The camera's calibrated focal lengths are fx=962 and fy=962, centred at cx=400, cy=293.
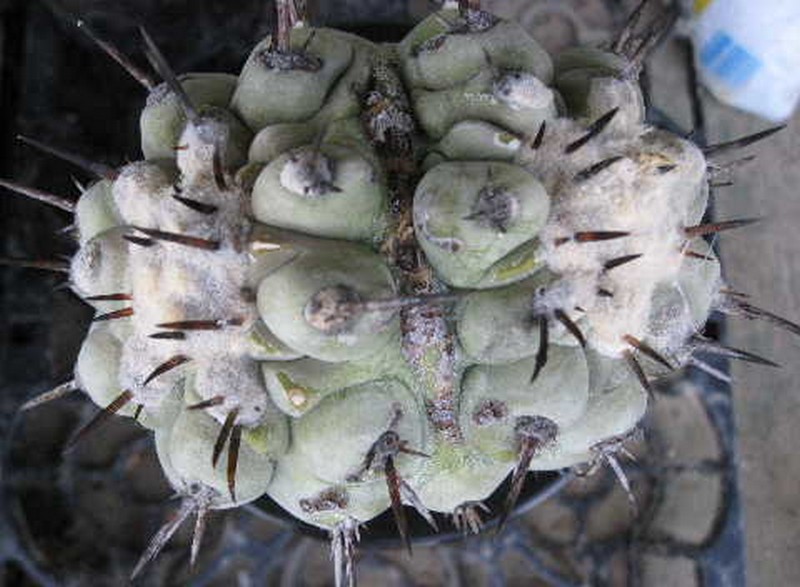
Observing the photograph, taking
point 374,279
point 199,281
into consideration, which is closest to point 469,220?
point 374,279

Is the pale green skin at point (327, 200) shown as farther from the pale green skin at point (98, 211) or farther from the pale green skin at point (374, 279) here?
the pale green skin at point (98, 211)

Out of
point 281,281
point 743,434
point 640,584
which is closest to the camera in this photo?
point 281,281

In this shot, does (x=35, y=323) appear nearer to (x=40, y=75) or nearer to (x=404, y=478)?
(x=40, y=75)

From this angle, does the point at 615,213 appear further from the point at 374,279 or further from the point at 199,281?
the point at 199,281

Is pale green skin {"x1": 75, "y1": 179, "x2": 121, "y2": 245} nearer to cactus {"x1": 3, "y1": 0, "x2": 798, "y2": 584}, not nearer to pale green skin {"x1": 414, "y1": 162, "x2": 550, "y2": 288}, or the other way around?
cactus {"x1": 3, "y1": 0, "x2": 798, "y2": 584}

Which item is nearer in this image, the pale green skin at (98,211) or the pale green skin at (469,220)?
the pale green skin at (469,220)

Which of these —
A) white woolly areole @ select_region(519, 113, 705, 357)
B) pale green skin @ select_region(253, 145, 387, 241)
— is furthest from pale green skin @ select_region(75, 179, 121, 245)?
white woolly areole @ select_region(519, 113, 705, 357)

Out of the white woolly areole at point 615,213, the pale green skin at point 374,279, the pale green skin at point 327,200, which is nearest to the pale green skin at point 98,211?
the pale green skin at point 374,279

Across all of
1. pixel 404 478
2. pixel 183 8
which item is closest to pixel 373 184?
pixel 404 478
